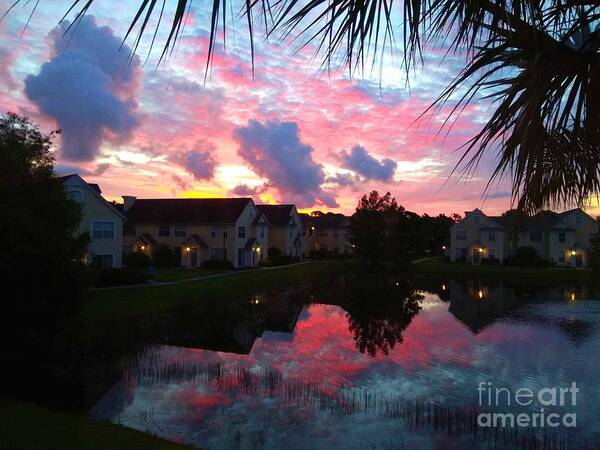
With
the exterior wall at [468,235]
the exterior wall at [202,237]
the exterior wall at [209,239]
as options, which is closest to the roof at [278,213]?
the exterior wall at [209,239]

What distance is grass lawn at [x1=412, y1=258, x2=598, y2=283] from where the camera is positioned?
46406mm

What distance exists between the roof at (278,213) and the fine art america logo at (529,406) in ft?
151

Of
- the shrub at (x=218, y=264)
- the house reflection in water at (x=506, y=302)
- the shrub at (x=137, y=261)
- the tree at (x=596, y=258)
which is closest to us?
the tree at (x=596, y=258)

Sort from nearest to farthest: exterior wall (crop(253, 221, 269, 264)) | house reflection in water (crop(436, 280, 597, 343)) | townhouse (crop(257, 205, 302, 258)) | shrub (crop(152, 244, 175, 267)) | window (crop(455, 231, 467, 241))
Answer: house reflection in water (crop(436, 280, 597, 343)) < shrub (crop(152, 244, 175, 267)) < exterior wall (crop(253, 221, 269, 264)) < townhouse (crop(257, 205, 302, 258)) < window (crop(455, 231, 467, 241))

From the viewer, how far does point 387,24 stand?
8.20ft

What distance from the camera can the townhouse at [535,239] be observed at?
55500 millimetres

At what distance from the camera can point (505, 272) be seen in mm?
51125

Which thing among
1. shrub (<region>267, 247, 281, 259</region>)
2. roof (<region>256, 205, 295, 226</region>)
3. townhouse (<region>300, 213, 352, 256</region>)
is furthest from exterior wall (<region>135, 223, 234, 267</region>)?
townhouse (<region>300, 213, 352, 256</region>)

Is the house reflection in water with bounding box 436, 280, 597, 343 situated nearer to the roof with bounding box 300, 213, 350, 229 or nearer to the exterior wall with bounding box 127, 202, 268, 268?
the exterior wall with bounding box 127, 202, 268, 268

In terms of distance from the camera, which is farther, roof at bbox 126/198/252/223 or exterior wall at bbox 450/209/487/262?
exterior wall at bbox 450/209/487/262

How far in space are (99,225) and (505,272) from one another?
139 ft

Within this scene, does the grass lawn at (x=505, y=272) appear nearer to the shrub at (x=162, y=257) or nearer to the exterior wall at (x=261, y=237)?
the exterior wall at (x=261, y=237)

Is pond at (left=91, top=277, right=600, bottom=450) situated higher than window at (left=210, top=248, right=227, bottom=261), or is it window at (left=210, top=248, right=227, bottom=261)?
window at (left=210, top=248, right=227, bottom=261)

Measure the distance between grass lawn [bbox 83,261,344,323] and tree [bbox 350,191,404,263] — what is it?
50.4 ft
